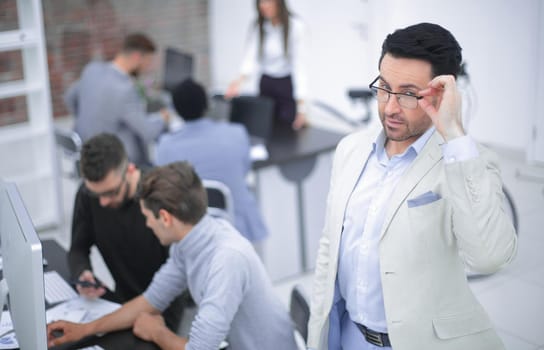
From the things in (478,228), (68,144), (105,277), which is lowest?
(105,277)

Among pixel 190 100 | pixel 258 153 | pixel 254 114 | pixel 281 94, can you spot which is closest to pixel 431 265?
pixel 190 100

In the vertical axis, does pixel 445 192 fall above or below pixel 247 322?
above

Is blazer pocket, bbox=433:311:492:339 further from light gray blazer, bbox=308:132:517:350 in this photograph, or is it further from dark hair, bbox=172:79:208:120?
dark hair, bbox=172:79:208:120

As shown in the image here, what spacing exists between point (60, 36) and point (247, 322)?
6.01 meters

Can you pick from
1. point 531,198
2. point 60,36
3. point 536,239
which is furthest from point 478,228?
point 60,36

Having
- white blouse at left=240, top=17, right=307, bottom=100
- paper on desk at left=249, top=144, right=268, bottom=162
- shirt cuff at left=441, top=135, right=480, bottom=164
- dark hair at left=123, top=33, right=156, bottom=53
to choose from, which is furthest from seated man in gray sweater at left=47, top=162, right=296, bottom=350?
white blouse at left=240, top=17, right=307, bottom=100

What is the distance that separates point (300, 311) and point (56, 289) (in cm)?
96

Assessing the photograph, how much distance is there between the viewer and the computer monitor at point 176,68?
5.90m

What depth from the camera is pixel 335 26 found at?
7.16 meters

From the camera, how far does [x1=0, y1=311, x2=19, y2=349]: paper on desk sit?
2.39 meters

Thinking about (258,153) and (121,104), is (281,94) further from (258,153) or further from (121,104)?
(121,104)

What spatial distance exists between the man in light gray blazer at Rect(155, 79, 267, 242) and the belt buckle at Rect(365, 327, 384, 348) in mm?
1919

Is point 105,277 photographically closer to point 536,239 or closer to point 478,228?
point 536,239

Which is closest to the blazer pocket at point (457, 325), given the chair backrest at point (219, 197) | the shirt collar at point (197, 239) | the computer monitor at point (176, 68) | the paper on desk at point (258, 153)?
the shirt collar at point (197, 239)
